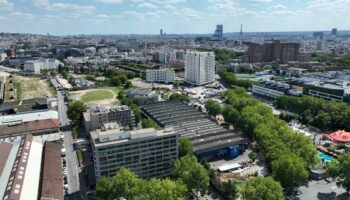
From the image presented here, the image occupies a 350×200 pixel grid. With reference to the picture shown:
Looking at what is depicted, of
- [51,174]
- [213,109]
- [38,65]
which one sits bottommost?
[51,174]

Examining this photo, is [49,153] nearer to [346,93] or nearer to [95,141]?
[95,141]

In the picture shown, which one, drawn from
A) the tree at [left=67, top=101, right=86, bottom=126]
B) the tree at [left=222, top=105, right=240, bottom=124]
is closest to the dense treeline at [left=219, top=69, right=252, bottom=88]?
the tree at [left=222, top=105, right=240, bottom=124]

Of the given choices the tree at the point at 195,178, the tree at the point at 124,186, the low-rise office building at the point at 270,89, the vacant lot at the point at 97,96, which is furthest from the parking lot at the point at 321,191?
the vacant lot at the point at 97,96

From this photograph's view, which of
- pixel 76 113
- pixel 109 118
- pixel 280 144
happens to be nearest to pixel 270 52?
pixel 76 113

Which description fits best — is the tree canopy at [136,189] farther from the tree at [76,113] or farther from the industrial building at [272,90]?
the industrial building at [272,90]

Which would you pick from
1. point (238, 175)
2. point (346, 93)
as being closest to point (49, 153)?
point (238, 175)

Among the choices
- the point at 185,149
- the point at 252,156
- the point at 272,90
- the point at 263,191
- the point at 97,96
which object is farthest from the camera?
the point at 97,96

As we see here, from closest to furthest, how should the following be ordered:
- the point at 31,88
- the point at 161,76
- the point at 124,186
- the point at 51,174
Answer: the point at 124,186
the point at 51,174
the point at 31,88
the point at 161,76

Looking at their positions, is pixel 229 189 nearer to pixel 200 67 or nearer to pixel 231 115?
pixel 231 115
